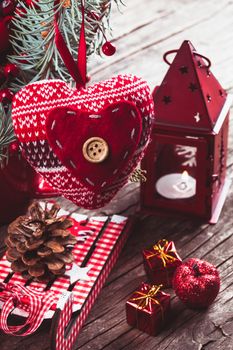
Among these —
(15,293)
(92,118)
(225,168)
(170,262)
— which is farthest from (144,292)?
(225,168)

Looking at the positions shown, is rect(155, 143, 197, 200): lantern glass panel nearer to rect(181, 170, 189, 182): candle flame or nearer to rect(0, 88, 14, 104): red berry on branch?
rect(181, 170, 189, 182): candle flame

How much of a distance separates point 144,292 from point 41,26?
0.50 metres

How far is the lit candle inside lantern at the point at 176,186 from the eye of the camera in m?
1.59

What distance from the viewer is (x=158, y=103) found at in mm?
1463

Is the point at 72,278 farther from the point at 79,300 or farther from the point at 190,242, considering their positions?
the point at 190,242

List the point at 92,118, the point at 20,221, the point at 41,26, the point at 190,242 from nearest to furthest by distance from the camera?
the point at 92,118 → the point at 41,26 → the point at 20,221 → the point at 190,242

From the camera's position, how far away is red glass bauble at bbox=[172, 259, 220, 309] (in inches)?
51.1

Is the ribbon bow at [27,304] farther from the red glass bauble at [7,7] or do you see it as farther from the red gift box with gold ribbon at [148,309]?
the red glass bauble at [7,7]

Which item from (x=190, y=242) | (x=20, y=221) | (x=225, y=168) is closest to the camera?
(x=20, y=221)

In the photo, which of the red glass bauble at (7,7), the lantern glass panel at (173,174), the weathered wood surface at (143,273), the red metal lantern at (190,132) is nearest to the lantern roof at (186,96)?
the red metal lantern at (190,132)

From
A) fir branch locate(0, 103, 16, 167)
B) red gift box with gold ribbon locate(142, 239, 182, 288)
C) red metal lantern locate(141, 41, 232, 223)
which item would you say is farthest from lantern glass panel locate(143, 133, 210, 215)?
fir branch locate(0, 103, 16, 167)

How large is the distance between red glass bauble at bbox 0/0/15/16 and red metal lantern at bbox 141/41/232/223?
13.0 inches

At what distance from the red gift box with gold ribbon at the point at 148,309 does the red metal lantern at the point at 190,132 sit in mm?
301

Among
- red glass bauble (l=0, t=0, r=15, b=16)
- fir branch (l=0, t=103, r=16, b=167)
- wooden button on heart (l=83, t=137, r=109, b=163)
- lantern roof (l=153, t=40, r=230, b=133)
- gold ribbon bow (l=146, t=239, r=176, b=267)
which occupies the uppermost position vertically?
red glass bauble (l=0, t=0, r=15, b=16)
